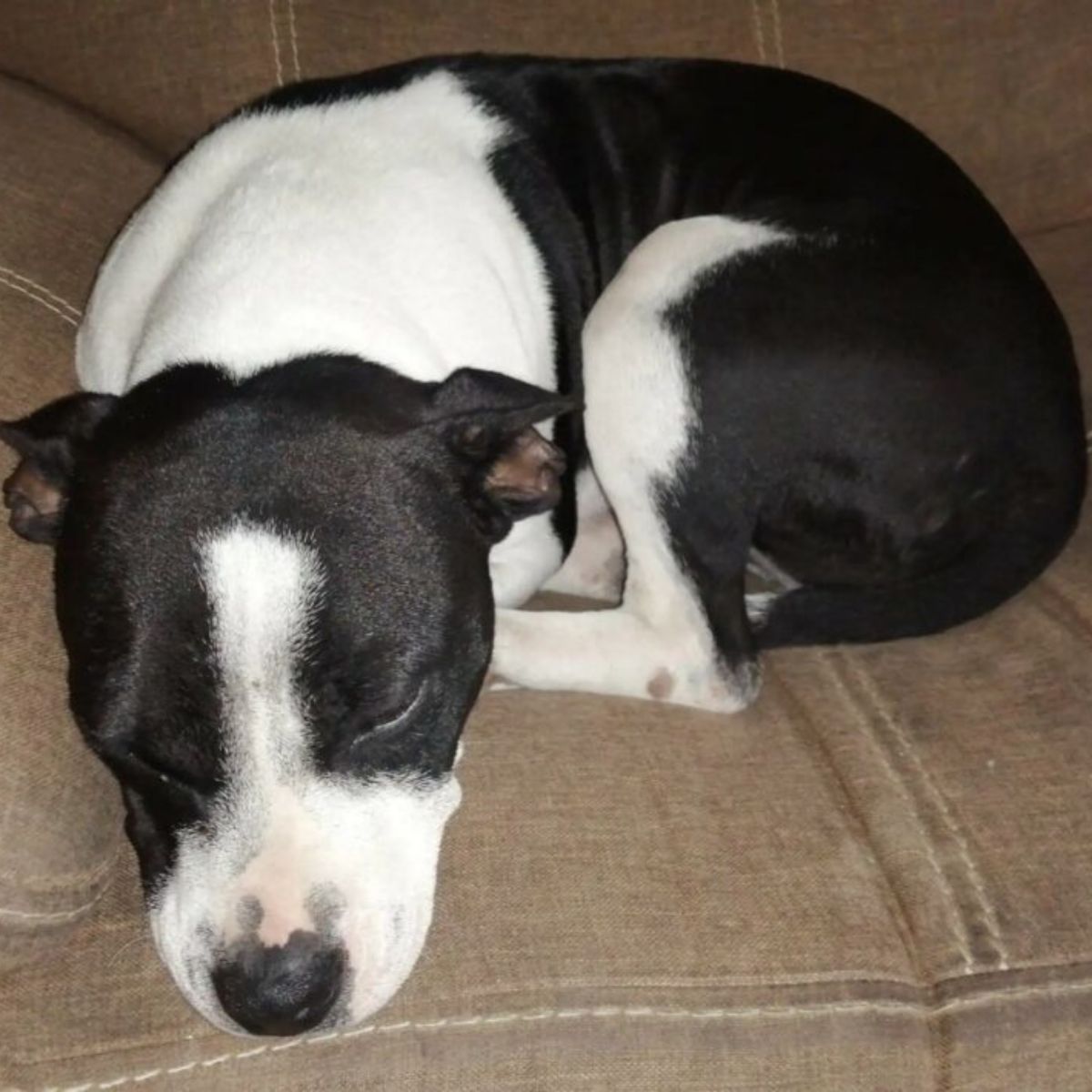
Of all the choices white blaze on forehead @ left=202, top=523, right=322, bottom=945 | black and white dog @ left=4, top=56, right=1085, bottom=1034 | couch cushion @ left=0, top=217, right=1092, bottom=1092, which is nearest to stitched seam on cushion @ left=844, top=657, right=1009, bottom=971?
couch cushion @ left=0, top=217, right=1092, bottom=1092

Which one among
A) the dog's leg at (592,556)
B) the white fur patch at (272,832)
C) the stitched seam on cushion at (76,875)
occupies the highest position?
the white fur patch at (272,832)

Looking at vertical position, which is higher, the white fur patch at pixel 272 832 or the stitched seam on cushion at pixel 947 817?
the white fur patch at pixel 272 832

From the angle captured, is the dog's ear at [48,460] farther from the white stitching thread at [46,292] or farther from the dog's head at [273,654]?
the white stitching thread at [46,292]

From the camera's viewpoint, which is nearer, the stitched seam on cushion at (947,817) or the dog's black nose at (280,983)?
the dog's black nose at (280,983)

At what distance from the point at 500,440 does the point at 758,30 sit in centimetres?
165

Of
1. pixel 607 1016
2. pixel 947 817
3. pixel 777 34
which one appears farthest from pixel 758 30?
pixel 607 1016

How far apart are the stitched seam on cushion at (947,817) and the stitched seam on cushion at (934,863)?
28mm

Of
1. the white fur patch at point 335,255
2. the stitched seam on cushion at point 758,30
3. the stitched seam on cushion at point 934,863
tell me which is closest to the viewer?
the stitched seam on cushion at point 934,863

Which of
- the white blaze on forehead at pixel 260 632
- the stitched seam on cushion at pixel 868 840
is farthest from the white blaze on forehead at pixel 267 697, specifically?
the stitched seam on cushion at pixel 868 840

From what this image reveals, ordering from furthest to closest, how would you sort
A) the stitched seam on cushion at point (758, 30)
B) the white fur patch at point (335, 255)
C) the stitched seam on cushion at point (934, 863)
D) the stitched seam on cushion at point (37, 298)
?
the stitched seam on cushion at point (758, 30)
the stitched seam on cushion at point (37, 298)
the white fur patch at point (335, 255)
the stitched seam on cushion at point (934, 863)

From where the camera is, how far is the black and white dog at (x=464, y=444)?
1.75m

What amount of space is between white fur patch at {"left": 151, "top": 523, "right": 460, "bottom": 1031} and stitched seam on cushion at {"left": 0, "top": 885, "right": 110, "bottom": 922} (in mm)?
108

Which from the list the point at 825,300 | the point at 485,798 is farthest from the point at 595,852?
the point at 825,300

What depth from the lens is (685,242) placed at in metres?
2.56
